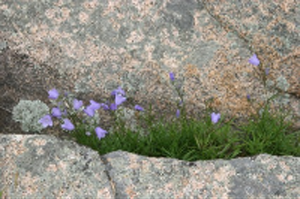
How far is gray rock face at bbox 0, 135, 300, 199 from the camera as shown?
131 inches

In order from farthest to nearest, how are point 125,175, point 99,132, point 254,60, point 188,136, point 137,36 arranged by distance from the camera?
point 137,36, point 188,136, point 254,60, point 99,132, point 125,175

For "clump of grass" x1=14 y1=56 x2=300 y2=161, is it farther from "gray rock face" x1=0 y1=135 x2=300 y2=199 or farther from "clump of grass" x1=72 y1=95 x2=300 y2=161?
"gray rock face" x1=0 y1=135 x2=300 y2=199

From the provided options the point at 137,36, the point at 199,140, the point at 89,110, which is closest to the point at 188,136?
the point at 199,140

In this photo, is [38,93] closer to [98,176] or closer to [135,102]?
[135,102]

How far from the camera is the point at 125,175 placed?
11.3ft

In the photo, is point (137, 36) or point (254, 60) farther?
point (137, 36)

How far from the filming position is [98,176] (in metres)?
3.39

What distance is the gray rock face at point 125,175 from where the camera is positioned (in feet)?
10.9

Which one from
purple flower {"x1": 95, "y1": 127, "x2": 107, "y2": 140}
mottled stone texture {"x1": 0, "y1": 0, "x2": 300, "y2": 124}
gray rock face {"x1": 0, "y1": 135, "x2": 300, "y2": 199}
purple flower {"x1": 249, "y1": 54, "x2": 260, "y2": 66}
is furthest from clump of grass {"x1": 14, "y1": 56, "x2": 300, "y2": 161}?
gray rock face {"x1": 0, "y1": 135, "x2": 300, "y2": 199}

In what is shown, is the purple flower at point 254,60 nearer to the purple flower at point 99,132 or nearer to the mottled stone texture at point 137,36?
the mottled stone texture at point 137,36

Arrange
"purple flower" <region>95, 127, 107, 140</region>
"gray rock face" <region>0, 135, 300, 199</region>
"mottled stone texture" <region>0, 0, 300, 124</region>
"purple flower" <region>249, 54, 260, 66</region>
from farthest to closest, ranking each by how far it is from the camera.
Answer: "mottled stone texture" <region>0, 0, 300, 124</region> < "purple flower" <region>249, 54, 260, 66</region> < "purple flower" <region>95, 127, 107, 140</region> < "gray rock face" <region>0, 135, 300, 199</region>

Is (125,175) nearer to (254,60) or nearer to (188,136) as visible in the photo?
(188,136)

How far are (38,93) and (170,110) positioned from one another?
1387 mm

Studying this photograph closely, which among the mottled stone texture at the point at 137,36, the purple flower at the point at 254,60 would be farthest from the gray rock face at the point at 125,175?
the mottled stone texture at the point at 137,36
